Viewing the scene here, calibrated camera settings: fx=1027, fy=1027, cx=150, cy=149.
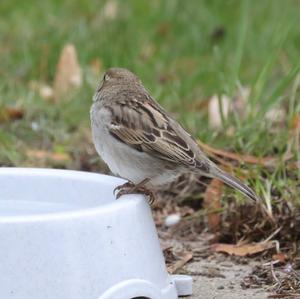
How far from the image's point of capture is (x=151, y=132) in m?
4.84

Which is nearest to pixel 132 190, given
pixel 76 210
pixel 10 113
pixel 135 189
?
pixel 135 189

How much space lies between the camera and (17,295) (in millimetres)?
3729

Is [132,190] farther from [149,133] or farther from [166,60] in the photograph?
[166,60]

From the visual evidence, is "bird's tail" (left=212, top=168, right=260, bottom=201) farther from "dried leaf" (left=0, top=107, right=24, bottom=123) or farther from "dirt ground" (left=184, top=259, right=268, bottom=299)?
"dried leaf" (left=0, top=107, right=24, bottom=123)

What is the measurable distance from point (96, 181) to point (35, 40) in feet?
11.9

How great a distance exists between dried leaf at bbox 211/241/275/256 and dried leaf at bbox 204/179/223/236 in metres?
0.21

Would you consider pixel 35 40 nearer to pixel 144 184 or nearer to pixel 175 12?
pixel 175 12

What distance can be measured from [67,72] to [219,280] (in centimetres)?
300

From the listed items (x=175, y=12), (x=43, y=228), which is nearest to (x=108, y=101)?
(x=43, y=228)

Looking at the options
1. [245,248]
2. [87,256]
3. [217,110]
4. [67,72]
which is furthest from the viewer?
[67,72]

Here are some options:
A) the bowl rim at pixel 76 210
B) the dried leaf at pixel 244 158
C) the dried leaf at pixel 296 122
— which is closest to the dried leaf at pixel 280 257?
the dried leaf at pixel 244 158

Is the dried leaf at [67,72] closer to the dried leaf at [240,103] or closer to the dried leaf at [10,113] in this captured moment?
the dried leaf at [10,113]

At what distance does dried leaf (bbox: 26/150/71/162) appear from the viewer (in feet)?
19.9

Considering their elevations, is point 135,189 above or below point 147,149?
below
